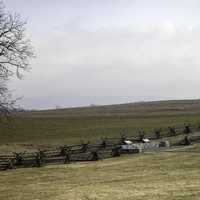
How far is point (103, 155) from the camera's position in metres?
36.1

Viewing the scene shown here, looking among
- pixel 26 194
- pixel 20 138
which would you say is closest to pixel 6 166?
pixel 26 194

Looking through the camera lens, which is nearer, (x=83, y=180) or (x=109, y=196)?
(x=109, y=196)

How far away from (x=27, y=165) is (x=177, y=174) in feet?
40.5

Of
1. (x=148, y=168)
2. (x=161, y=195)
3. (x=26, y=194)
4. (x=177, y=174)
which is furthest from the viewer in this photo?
(x=148, y=168)

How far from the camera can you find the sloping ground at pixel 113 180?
19.7 meters

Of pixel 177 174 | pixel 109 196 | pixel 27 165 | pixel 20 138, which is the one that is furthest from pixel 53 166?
pixel 20 138

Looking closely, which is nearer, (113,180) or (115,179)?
(113,180)

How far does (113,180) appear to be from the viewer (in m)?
23.9

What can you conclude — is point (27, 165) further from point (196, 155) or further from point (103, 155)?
point (196, 155)

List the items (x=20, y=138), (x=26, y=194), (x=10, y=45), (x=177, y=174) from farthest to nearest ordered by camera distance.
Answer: (x=20, y=138)
(x=10, y=45)
(x=177, y=174)
(x=26, y=194)

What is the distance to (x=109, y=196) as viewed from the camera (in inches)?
761

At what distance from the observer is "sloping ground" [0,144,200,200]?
1973 cm

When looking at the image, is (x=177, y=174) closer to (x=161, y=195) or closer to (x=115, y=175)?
(x=115, y=175)

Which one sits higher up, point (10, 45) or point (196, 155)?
point (10, 45)
